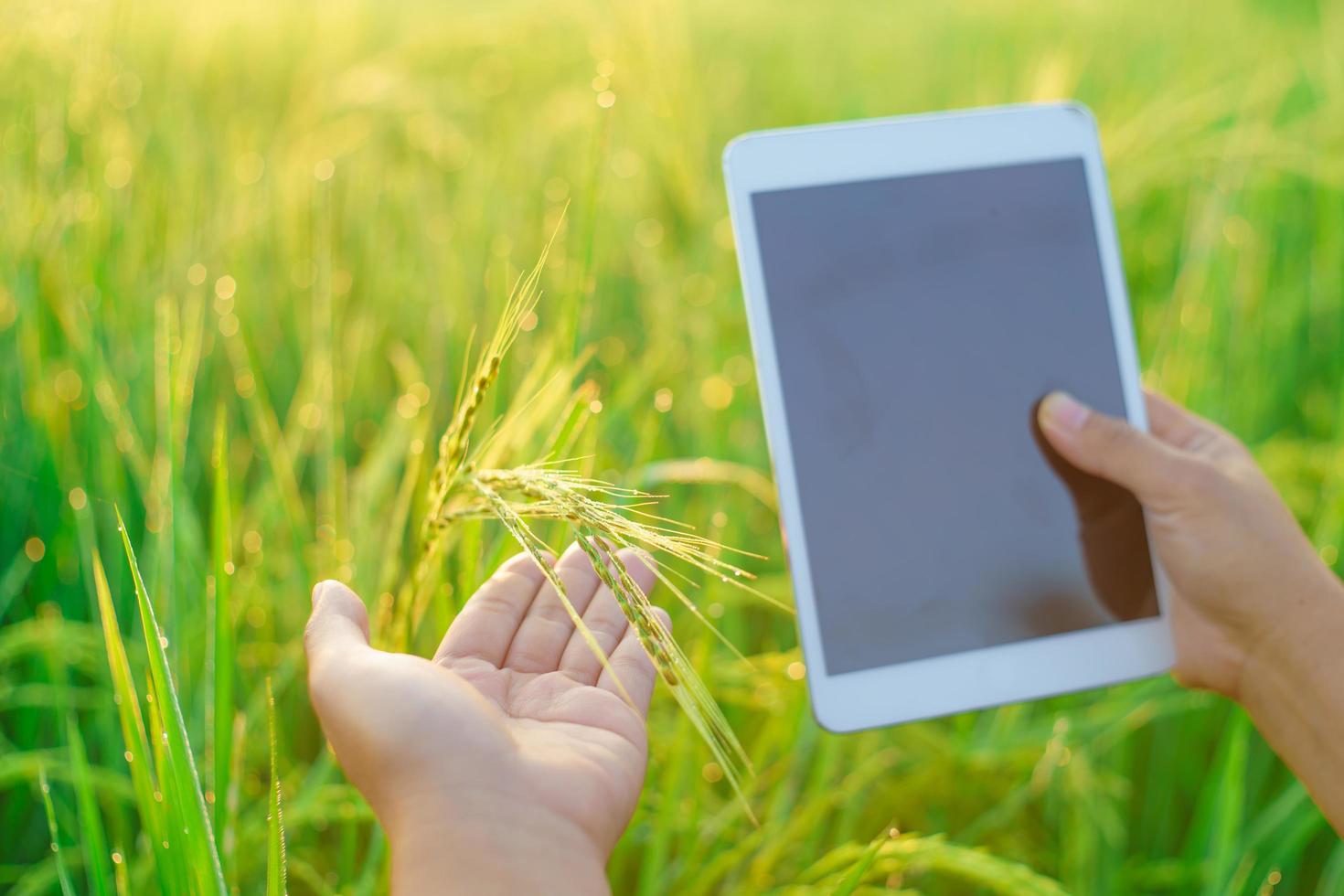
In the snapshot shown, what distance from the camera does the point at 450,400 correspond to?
118 centimetres

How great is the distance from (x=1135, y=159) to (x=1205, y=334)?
27 centimetres

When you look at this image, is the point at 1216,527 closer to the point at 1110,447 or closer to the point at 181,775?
the point at 1110,447

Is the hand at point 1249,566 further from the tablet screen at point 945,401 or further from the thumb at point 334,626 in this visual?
the thumb at point 334,626

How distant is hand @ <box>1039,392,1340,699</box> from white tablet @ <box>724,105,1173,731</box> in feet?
0.09

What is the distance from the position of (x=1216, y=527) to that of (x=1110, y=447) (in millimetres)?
128

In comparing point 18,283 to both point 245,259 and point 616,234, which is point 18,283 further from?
point 616,234

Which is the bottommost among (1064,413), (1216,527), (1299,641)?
(1299,641)

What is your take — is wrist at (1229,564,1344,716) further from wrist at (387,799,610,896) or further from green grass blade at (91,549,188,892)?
green grass blade at (91,549,188,892)

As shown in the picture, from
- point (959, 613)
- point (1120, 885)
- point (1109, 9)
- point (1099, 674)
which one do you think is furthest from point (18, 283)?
point (1109, 9)

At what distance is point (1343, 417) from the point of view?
1.20 metres

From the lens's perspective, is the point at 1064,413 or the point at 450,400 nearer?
the point at 1064,413

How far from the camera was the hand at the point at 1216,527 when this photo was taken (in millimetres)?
921

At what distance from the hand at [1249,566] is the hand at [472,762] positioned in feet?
1.76

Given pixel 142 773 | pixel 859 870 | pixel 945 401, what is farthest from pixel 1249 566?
pixel 142 773
